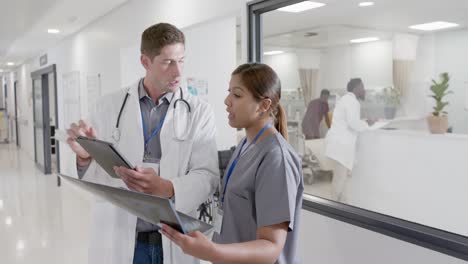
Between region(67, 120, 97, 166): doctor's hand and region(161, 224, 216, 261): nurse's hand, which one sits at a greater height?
region(67, 120, 97, 166): doctor's hand

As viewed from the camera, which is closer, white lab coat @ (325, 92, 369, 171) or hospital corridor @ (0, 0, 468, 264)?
hospital corridor @ (0, 0, 468, 264)

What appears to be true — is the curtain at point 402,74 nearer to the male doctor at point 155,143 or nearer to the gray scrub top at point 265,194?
the male doctor at point 155,143

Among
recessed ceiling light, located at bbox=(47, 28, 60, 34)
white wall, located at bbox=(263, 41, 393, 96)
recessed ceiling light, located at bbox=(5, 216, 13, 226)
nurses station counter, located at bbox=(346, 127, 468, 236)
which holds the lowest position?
recessed ceiling light, located at bbox=(5, 216, 13, 226)

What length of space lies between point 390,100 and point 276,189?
5.82ft

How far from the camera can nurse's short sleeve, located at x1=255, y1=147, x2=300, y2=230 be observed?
1.11 meters

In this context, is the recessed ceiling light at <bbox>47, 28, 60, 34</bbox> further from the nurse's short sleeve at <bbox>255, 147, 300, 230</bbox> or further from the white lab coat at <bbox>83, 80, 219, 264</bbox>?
the nurse's short sleeve at <bbox>255, 147, 300, 230</bbox>

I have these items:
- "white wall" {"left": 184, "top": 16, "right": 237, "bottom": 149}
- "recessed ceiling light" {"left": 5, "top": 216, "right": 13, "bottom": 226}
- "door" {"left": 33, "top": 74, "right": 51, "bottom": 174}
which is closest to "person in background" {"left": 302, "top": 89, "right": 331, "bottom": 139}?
"white wall" {"left": 184, "top": 16, "right": 237, "bottom": 149}

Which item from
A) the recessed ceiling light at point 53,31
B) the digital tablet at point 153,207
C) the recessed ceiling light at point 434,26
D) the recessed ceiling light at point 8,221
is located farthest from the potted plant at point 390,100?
the recessed ceiling light at point 53,31

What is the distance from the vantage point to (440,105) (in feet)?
7.12

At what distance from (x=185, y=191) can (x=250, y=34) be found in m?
1.76

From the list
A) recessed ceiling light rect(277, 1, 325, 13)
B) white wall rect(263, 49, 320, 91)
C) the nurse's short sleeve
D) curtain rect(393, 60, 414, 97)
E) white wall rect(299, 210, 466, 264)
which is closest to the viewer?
the nurse's short sleeve

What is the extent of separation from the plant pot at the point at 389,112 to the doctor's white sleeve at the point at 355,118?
25 cm

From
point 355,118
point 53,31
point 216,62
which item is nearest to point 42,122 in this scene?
point 53,31

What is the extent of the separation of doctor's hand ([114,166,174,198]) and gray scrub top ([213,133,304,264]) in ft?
0.84
